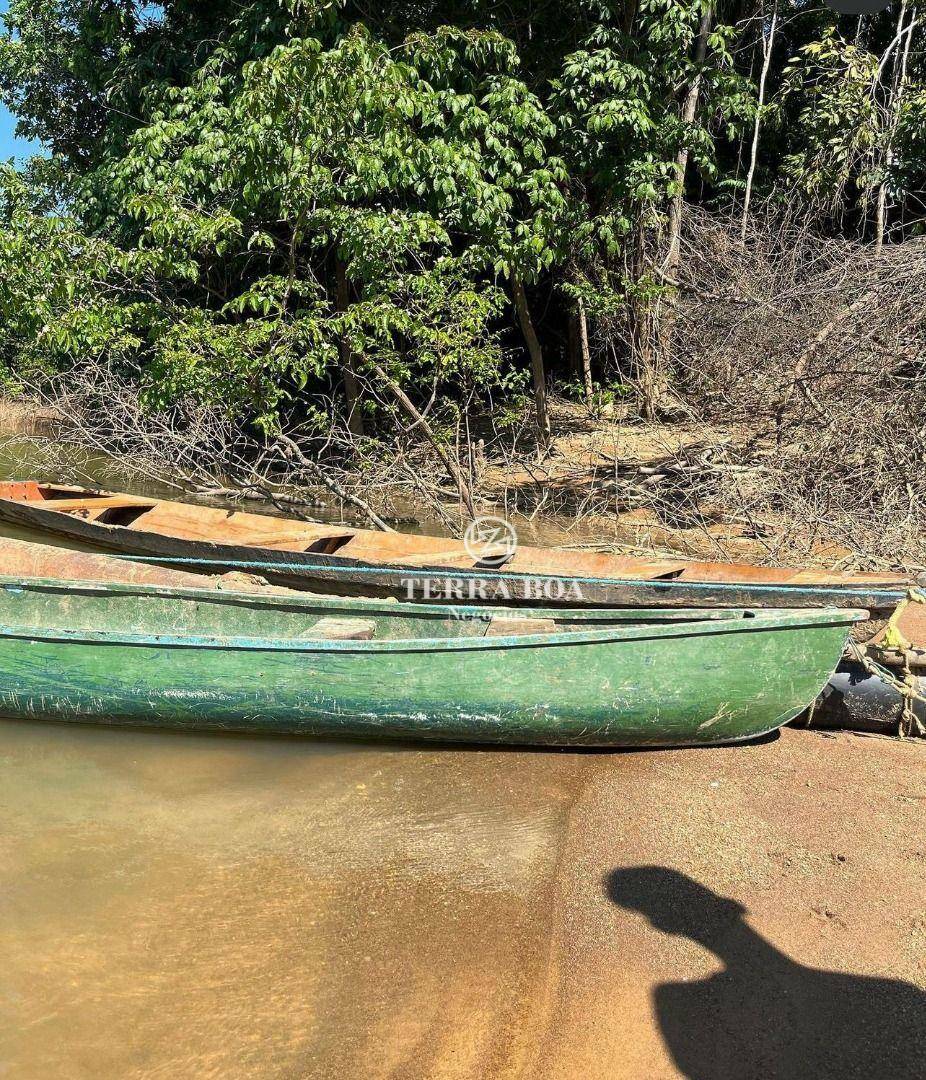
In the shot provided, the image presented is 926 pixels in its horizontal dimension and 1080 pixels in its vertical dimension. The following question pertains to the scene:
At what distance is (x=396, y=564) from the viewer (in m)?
6.82

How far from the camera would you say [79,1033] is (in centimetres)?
303

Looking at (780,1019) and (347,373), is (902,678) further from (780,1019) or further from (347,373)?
(347,373)

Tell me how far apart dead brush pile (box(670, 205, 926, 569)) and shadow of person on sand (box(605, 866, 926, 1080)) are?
4.81m

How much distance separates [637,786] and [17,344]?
59.5ft

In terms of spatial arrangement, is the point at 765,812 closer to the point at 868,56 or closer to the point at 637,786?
the point at 637,786

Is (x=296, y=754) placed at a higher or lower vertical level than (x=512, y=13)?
lower

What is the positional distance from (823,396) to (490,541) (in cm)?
350

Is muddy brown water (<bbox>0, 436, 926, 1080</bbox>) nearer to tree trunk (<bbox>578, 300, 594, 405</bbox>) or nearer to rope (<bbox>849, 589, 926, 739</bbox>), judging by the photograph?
rope (<bbox>849, 589, 926, 739</bbox>)

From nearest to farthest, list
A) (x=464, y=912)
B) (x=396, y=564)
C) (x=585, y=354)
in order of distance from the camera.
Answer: (x=464, y=912)
(x=396, y=564)
(x=585, y=354)

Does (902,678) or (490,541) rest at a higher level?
(902,678)

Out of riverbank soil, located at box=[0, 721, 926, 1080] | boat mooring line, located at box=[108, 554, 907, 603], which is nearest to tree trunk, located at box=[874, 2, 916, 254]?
boat mooring line, located at box=[108, 554, 907, 603]

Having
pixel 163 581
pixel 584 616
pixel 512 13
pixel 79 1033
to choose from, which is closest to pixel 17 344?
pixel 512 13

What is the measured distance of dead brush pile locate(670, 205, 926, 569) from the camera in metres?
8.12

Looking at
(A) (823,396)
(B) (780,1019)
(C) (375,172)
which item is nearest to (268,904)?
(B) (780,1019)
